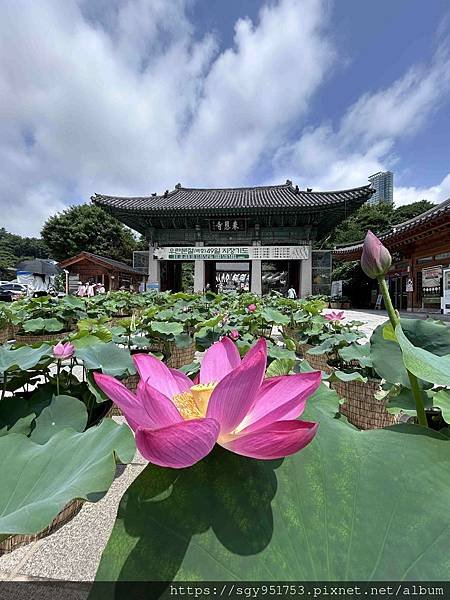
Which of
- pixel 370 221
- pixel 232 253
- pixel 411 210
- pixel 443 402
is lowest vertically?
pixel 443 402

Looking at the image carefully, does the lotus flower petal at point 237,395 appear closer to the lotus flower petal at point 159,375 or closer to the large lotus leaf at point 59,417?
the lotus flower petal at point 159,375

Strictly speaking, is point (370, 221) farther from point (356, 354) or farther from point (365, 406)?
point (365, 406)

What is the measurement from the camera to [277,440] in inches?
11.7

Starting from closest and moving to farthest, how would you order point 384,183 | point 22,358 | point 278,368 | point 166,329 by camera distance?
point 278,368 < point 22,358 < point 166,329 < point 384,183

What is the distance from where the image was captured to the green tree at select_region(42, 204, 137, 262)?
2642cm

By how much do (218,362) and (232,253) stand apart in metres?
14.4

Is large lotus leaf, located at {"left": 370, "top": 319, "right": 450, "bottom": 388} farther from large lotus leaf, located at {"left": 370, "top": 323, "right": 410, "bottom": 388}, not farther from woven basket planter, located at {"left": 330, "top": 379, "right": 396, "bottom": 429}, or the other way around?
woven basket planter, located at {"left": 330, "top": 379, "right": 396, "bottom": 429}

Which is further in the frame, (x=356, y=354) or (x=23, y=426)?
(x=356, y=354)

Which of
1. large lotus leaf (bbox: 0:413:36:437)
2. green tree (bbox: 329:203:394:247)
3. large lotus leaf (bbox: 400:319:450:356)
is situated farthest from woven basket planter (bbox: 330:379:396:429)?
green tree (bbox: 329:203:394:247)

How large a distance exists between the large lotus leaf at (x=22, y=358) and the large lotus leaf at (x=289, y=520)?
45.6 inches

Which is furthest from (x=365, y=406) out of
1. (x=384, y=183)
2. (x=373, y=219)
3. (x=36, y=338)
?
(x=384, y=183)

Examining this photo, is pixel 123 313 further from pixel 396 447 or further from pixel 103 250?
pixel 103 250

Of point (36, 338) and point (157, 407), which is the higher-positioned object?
point (157, 407)

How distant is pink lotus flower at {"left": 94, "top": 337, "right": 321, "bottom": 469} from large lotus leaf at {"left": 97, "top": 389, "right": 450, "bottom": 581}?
1.6 inches
